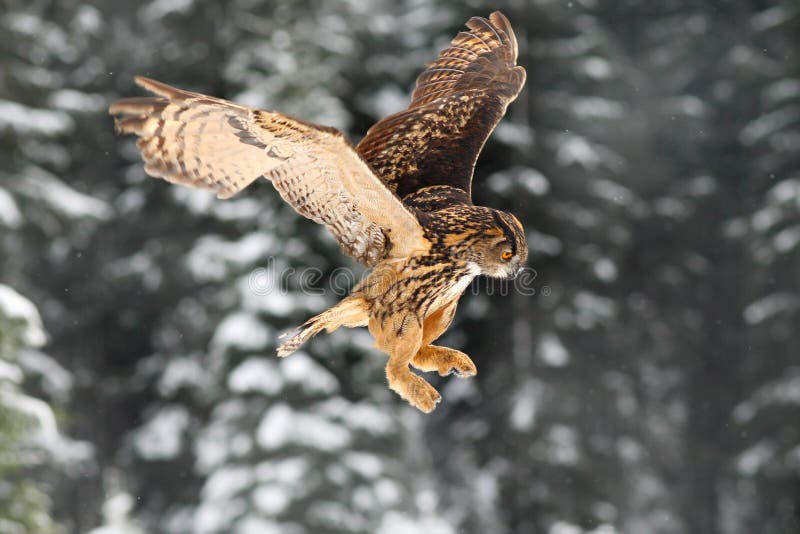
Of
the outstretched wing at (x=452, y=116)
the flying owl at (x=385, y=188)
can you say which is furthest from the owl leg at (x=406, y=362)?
the outstretched wing at (x=452, y=116)

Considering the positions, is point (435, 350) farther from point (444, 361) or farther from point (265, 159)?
point (265, 159)

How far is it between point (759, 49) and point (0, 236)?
9855 mm

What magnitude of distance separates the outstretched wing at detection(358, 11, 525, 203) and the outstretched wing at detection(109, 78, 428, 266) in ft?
1.56

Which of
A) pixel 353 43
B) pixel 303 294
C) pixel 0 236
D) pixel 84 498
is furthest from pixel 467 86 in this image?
pixel 84 498

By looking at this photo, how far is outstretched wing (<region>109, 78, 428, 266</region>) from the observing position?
2664 mm

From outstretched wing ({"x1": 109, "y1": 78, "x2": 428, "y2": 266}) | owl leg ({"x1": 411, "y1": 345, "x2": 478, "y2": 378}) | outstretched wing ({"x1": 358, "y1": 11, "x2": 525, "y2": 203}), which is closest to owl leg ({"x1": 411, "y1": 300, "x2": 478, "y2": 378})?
owl leg ({"x1": 411, "y1": 345, "x2": 478, "y2": 378})

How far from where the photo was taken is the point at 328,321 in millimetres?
3162

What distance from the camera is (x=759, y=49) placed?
44.4ft

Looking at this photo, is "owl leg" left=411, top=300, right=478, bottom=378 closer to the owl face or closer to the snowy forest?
the owl face

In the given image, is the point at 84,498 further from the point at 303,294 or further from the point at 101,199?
the point at 303,294

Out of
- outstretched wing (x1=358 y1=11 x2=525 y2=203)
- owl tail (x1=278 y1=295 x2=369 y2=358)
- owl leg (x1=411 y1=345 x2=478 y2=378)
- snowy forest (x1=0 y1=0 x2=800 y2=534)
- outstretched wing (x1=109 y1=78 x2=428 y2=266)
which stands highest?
outstretched wing (x1=109 y1=78 x2=428 y2=266)

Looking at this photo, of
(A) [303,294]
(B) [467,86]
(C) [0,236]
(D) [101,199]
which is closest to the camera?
(B) [467,86]

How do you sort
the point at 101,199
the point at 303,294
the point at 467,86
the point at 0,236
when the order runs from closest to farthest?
1. the point at 467,86
2. the point at 303,294
3. the point at 0,236
4. the point at 101,199

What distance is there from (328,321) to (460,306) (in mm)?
7844
